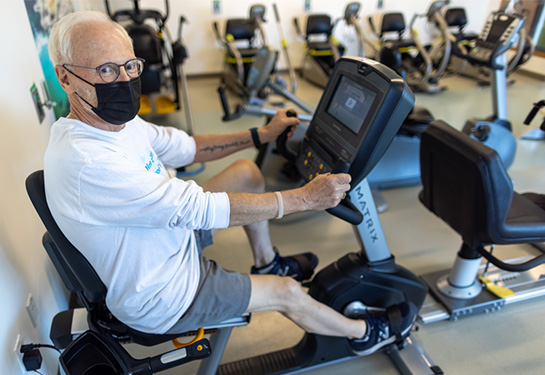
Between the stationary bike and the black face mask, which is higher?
the black face mask

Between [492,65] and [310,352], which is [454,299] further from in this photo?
[492,65]

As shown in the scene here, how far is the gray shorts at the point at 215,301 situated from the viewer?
1.32 meters

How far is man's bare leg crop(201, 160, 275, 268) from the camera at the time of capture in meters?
1.74

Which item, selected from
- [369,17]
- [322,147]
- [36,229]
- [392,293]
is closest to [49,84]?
[36,229]

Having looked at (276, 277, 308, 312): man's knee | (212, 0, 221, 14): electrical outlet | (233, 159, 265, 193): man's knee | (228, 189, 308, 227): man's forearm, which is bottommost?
(276, 277, 308, 312): man's knee

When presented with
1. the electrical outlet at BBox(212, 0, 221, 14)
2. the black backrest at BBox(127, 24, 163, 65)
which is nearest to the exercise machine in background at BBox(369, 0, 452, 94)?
the electrical outlet at BBox(212, 0, 221, 14)

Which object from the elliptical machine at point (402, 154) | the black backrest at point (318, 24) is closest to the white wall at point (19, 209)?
the elliptical machine at point (402, 154)

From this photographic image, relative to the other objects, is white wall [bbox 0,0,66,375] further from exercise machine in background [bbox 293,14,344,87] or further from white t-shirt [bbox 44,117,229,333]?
exercise machine in background [bbox 293,14,344,87]

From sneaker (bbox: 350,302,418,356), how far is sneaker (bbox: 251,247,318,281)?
15.2 inches

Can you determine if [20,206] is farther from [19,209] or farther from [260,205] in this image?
[260,205]

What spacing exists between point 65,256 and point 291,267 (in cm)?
103

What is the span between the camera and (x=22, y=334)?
1.35 meters

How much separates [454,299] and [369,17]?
5.06m

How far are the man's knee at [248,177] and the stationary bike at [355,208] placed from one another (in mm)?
205
